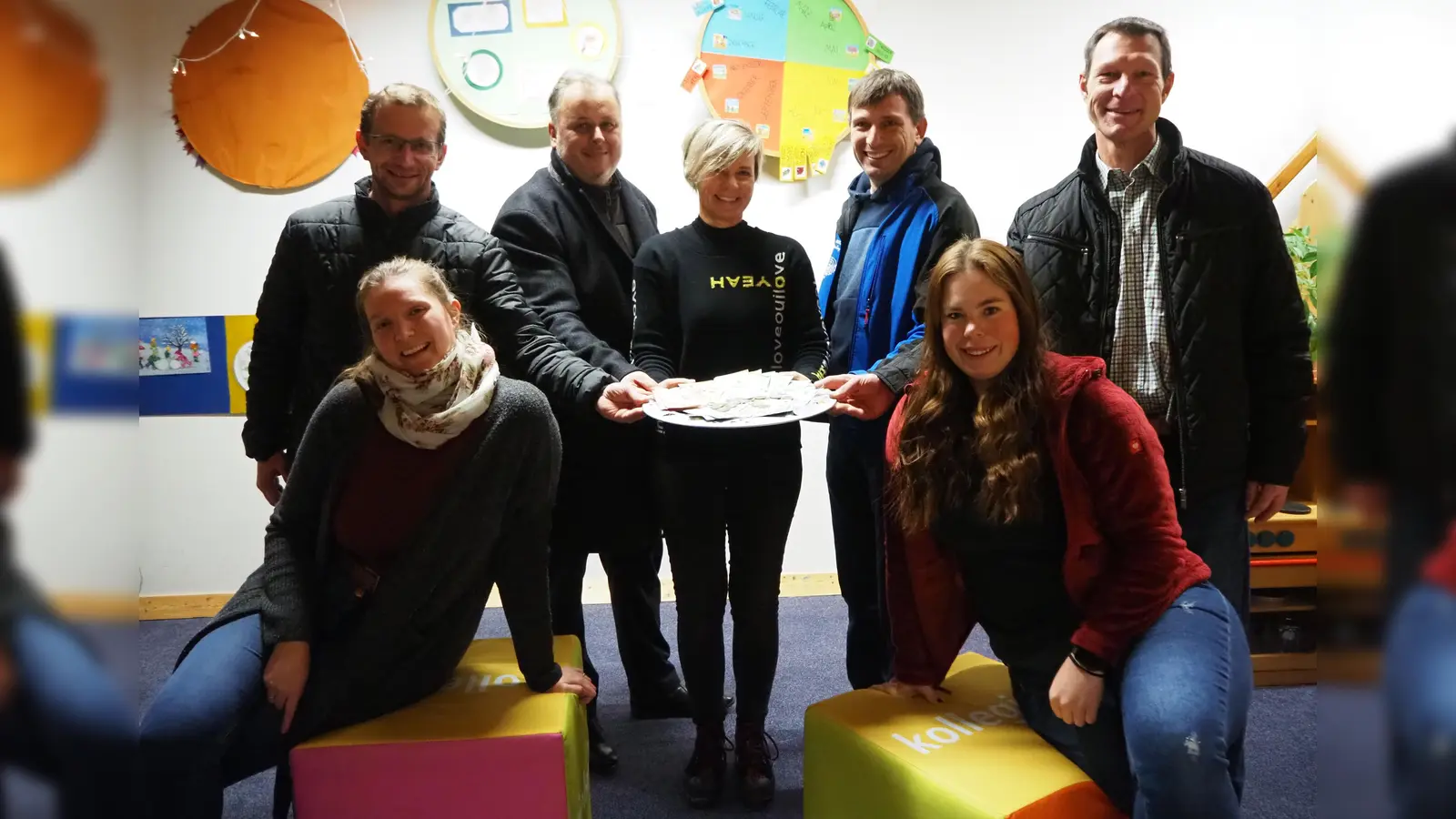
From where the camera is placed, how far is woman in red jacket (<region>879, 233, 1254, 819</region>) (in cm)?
132

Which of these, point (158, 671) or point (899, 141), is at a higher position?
point (899, 141)

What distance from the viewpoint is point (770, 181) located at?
339 cm

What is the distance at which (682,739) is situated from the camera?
2338mm

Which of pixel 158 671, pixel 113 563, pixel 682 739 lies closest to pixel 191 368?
pixel 158 671

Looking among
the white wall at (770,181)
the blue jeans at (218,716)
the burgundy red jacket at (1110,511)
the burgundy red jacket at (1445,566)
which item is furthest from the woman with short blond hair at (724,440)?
the burgundy red jacket at (1445,566)

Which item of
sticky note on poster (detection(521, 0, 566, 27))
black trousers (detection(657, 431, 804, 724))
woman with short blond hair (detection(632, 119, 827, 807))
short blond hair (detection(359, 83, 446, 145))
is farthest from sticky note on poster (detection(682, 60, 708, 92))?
black trousers (detection(657, 431, 804, 724))

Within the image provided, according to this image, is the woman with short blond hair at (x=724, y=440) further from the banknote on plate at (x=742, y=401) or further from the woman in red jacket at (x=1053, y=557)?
the woman in red jacket at (x=1053, y=557)

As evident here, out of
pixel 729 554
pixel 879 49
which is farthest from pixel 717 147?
pixel 879 49

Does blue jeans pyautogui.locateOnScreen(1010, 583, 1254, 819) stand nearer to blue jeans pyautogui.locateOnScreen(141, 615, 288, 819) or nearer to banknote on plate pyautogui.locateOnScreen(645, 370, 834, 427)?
banknote on plate pyautogui.locateOnScreen(645, 370, 834, 427)

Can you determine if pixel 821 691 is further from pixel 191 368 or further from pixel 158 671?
pixel 191 368

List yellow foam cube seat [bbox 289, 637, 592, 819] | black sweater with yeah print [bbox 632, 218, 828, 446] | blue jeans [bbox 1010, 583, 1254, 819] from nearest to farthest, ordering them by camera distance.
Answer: blue jeans [bbox 1010, 583, 1254, 819], yellow foam cube seat [bbox 289, 637, 592, 819], black sweater with yeah print [bbox 632, 218, 828, 446]

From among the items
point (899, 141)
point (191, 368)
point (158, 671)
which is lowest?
point (158, 671)

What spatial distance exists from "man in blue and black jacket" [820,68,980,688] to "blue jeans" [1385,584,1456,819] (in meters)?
1.55

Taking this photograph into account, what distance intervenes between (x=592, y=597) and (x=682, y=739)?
1.27 m
